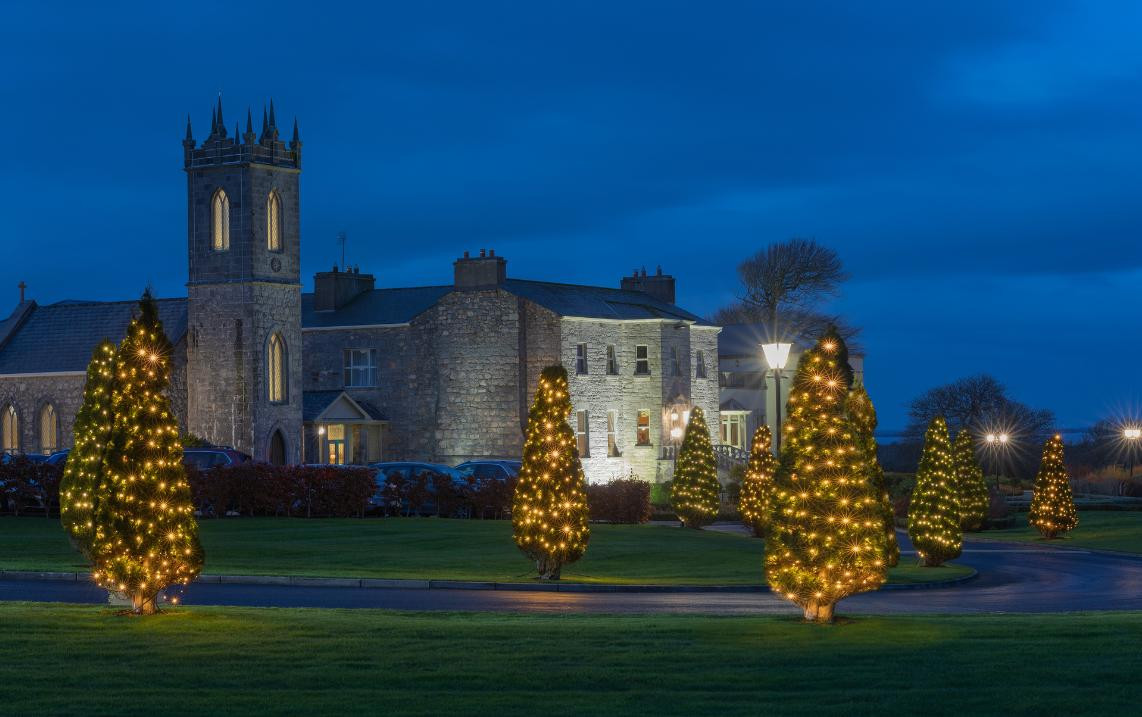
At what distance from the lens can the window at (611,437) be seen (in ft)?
221

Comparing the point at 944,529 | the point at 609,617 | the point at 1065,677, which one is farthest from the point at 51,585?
the point at 944,529

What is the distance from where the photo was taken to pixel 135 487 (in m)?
18.5

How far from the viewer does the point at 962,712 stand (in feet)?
41.3

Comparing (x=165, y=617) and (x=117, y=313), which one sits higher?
(x=117, y=313)

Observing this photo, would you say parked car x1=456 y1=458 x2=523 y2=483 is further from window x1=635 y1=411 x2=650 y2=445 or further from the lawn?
window x1=635 y1=411 x2=650 y2=445

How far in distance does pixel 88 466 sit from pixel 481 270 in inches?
1862

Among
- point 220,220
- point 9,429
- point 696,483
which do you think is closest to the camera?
point 696,483

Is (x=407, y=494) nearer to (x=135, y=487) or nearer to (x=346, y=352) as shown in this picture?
(x=135, y=487)

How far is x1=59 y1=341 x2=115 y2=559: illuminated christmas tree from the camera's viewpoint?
61.5 ft

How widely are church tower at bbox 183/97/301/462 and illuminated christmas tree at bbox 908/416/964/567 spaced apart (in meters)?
29.9

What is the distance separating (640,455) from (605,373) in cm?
380

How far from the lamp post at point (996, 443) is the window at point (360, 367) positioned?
25986 millimetres

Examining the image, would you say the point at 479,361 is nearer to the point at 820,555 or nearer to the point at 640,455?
the point at 640,455

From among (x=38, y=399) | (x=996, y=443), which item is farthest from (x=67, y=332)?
(x=996, y=443)
